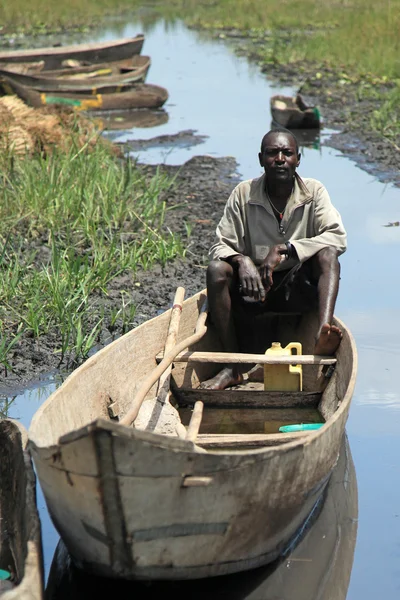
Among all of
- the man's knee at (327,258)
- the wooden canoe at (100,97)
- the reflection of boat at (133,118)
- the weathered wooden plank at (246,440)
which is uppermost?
the man's knee at (327,258)

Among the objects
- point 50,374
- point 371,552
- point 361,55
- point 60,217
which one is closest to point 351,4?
point 361,55

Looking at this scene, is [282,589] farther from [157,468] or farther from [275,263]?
[275,263]

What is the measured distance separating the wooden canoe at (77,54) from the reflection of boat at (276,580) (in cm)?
1159

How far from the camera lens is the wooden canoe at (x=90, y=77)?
1310 cm

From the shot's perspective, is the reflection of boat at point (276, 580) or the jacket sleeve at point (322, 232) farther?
the jacket sleeve at point (322, 232)

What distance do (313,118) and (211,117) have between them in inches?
78.9

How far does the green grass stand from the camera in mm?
5898

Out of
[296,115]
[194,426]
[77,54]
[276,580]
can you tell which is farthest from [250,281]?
[77,54]

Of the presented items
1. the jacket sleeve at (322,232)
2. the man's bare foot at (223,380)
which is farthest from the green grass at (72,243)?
the jacket sleeve at (322,232)

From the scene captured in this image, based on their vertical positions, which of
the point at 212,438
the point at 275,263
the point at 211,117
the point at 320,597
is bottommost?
the point at 211,117

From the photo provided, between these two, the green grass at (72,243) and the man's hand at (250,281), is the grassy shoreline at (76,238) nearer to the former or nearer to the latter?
the green grass at (72,243)

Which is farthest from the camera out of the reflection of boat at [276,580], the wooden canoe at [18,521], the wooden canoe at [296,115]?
the wooden canoe at [296,115]

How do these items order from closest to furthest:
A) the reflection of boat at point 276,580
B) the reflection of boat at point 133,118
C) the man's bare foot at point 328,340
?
the reflection of boat at point 276,580 < the man's bare foot at point 328,340 < the reflection of boat at point 133,118

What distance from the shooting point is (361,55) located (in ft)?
50.9
